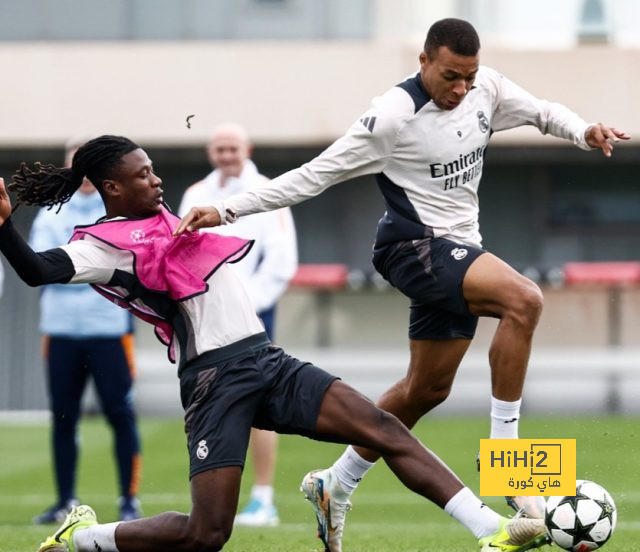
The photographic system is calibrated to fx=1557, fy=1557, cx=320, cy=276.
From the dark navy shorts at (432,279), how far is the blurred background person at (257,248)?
2.45 meters

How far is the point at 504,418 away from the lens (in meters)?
6.91

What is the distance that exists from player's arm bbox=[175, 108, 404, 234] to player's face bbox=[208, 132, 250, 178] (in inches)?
112

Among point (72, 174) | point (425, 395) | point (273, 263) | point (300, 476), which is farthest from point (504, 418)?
point (300, 476)

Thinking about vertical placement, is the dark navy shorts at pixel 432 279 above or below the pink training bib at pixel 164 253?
below

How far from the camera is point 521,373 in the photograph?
22.5ft

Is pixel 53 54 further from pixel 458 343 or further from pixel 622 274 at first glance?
pixel 458 343

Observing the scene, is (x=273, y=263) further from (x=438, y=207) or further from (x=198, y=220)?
(x=198, y=220)

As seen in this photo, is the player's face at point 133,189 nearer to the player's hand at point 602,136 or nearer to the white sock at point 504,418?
the white sock at point 504,418

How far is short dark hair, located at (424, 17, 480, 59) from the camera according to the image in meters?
6.78

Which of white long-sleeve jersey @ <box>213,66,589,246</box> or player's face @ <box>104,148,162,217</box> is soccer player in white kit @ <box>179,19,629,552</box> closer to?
white long-sleeve jersey @ <box>213,66,589,246</box>

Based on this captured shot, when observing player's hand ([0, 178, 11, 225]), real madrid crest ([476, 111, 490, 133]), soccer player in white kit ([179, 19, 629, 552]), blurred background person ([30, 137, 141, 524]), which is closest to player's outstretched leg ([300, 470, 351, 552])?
soccer player in white kit ([179, 19, 629, 552])

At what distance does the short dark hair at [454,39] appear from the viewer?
6.78 m

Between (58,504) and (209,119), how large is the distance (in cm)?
1044

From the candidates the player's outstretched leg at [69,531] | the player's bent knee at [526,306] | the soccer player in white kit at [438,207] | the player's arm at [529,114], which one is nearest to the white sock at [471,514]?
the soccer player in white kit at [438,207]
